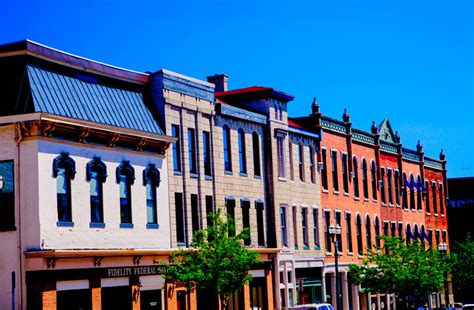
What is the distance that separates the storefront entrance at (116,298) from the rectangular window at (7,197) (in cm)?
484

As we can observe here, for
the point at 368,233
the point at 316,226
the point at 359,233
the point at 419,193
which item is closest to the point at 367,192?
the point at 368,233

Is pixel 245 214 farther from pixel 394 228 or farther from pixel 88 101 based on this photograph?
pixel 394 228

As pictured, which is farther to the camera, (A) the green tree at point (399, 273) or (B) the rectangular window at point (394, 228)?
(B) the rectangular window at point (394, 228)

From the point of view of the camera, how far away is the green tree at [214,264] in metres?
39.2

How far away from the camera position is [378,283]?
186 feet

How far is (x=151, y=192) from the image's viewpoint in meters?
41.2

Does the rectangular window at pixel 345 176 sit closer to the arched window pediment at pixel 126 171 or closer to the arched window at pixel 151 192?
the arched window at pixel 151 192

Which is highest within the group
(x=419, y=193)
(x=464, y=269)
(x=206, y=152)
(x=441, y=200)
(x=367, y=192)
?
(x=419, y=193)

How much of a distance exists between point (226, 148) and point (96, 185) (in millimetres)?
11076

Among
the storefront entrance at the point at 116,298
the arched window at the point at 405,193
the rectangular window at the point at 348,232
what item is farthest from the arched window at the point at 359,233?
the storefront entrance at the point at 116,298

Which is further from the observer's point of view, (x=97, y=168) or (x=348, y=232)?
(x=348, y=232)

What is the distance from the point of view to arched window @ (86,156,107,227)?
1464 inches

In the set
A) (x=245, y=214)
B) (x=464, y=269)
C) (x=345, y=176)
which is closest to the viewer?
(x=245, y=214)

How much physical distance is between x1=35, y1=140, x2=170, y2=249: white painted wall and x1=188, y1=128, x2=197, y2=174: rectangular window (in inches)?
99.2
